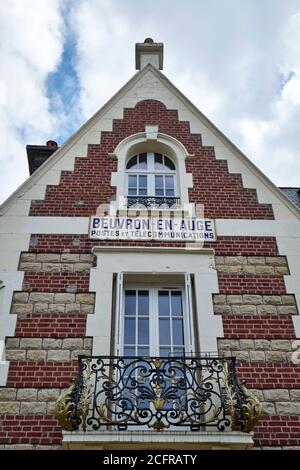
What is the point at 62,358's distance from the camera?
20.1 feet

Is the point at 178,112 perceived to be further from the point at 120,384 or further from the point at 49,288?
the point at 120,384

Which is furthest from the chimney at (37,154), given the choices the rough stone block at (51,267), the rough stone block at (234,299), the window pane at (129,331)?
the rough stone block at (234,299)

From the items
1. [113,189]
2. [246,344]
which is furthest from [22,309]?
[246,344]

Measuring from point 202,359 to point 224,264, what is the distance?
169cm

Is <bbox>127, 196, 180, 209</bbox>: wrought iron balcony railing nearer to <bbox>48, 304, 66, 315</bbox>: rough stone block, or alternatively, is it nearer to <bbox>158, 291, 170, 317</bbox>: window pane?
<bbox>158, 291, 170, 317</bbox>: window pane

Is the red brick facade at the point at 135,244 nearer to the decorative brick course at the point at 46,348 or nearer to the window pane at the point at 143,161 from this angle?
the decorative brick course at the point at 46,348

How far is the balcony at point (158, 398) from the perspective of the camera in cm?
532

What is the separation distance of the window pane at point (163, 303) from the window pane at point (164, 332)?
12 cm

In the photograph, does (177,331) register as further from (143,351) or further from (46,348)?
(46,348)

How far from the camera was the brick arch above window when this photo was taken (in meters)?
8.05

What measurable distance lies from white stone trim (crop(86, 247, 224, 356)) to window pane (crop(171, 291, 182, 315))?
0.96 ft

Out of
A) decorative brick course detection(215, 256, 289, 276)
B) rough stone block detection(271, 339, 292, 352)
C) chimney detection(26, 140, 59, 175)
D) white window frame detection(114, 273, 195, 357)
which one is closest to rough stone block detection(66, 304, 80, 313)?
white window frame detection(114, 273, 195, 357)

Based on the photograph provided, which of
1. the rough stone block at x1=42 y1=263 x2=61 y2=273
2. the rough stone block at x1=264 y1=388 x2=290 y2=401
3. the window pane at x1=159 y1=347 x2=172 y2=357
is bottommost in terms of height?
the rough stone block at x1=264 y1=388 x2=290 y2=401
